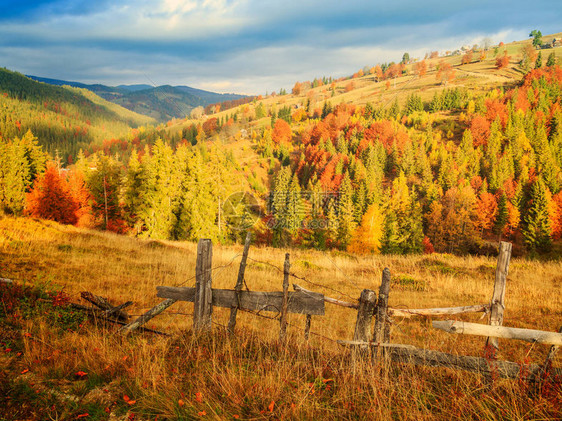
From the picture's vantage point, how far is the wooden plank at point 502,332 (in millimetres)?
4180

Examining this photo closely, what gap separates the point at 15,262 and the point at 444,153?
100 metres

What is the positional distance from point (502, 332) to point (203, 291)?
4.98m

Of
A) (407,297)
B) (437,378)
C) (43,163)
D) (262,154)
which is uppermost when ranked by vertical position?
(262,154)

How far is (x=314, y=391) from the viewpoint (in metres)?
4.00

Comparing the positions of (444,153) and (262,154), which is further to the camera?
(262,154)

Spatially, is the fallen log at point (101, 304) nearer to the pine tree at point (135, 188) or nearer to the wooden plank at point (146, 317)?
the wooden plank at point (146, 317)

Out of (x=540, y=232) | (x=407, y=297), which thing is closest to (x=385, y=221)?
(x=540, y=232)

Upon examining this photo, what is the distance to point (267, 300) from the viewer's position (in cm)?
555

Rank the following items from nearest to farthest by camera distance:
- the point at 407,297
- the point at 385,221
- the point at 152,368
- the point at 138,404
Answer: the point at 138,404
the point at 152,368
the point at 407,297
the point at 385,221

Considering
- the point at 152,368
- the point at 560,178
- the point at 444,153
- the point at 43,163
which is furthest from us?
the point at 444,153

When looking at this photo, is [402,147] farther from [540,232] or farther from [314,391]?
[314,391]

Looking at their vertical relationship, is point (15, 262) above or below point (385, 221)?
above

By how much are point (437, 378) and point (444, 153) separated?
9897 cm

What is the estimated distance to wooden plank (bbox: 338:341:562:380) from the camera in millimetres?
4215
